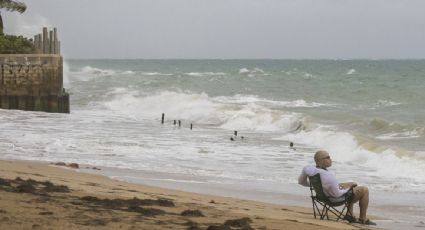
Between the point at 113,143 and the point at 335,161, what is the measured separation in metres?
5.25

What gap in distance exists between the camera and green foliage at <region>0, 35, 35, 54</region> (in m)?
30.2

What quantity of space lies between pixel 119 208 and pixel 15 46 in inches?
940

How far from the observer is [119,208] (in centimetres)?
829

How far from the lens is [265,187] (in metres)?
13.0

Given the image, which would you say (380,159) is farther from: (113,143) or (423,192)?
(113,143)

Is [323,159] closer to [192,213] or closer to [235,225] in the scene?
[192,213]

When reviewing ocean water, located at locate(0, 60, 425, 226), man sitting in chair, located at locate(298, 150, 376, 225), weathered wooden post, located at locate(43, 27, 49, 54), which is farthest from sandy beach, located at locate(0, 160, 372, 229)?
weathered wooden post, located at locate(43, 27, 49, 54)

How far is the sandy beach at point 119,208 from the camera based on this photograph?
720 centimetres

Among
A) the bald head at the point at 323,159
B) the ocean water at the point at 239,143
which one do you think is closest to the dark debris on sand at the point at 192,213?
the bald head at the point at 323,159

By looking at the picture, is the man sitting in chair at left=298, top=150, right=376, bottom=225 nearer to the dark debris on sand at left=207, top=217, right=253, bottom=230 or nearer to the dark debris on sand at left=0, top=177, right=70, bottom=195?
the dark debris on sand at left=207, top=217, right=253, bottom=230

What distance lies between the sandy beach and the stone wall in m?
15.4

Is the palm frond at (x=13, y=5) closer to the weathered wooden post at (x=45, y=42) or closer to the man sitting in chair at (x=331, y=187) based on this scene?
the weathered wooden post at (x=45, y=42)

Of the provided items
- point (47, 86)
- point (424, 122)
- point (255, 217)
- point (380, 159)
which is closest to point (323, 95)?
point (424, 122)

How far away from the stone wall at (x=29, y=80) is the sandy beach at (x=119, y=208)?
50.6ft
